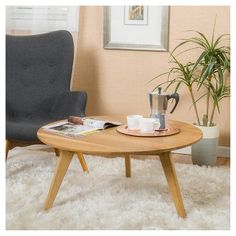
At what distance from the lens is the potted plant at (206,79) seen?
3.06m

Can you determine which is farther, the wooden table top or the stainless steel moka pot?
the stainless steel moka pot

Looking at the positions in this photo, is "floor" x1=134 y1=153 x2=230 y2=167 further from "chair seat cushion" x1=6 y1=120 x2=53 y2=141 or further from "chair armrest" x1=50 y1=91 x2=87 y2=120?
"chair seat cushion" x1=6 y1=120 x2=53 y2=141

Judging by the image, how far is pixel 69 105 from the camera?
3086mm

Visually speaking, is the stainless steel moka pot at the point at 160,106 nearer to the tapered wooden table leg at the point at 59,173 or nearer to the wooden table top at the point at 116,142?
the wooden table top at the point at 116,142

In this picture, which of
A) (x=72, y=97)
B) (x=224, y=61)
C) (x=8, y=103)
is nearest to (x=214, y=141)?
(x=224, y=61)

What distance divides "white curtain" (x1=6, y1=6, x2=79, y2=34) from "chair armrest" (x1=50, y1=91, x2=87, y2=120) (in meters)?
0.72

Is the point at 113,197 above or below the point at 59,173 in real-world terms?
below

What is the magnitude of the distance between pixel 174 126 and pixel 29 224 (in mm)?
967

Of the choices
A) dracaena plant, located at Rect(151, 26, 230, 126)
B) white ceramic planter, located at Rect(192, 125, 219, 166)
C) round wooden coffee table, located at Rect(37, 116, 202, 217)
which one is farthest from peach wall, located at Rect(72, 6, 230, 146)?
round wooden coffee table, located at Rect(37, 116, 202, 217)

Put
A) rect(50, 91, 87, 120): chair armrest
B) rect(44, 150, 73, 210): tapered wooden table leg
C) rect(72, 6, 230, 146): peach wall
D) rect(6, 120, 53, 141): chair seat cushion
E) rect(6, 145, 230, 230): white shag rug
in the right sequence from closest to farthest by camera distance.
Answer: rect(6, 145, 230, 230): white shag rug < rect(44, 150, 73, 210): tapered wooden table leg < rect(6, 120, 53, 141): chair seat cushion < rect(50, 91, 87, 120): chair armrest < rect(72, 6, 230, 146): peach wall

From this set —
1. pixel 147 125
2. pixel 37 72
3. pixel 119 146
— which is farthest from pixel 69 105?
pixel 119 146

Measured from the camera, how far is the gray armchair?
3.29m

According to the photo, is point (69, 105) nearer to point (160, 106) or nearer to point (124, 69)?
point (124, 69)

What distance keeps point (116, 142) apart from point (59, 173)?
356mm
